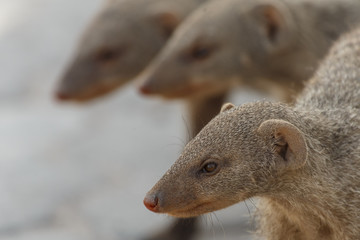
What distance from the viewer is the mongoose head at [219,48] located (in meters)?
4.93

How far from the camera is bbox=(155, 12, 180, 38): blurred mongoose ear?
549cm

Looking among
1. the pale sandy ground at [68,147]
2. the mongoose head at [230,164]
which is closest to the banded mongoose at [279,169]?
the mongoose head at [230,164]

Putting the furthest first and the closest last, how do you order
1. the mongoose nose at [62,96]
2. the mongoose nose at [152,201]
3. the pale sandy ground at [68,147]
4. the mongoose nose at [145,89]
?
1. the pale sandy ground at [68,147]
2. the mongoose nose at [62,96]
3. the mongoose nose at [145,89]
4. the mongoose nose at [152,201]

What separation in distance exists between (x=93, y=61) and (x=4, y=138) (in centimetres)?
152

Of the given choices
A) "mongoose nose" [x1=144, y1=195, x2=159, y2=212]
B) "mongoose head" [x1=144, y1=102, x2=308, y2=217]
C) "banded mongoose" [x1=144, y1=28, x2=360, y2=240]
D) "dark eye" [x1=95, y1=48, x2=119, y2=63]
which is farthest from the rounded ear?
"mongoose nose" [x1=144, y1=195, x2=159, y2=212]

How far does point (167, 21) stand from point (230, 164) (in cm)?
262

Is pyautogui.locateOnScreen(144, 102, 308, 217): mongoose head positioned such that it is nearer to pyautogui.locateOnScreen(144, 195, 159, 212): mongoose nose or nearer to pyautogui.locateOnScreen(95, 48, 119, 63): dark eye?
pyautogui.locateOnScreen(144, 195, 159, 212): mongoose nose

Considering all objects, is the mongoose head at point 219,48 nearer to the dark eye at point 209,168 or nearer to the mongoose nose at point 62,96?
the mongoose nose at point 62,96

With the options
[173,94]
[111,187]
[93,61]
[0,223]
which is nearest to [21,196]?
[0,223]

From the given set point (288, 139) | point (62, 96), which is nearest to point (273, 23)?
point (62, 96)

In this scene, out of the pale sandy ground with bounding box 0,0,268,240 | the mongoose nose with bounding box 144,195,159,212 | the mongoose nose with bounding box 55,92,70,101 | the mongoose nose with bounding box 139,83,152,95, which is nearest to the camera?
the mongoose nose with bounding box 144,195,159,212

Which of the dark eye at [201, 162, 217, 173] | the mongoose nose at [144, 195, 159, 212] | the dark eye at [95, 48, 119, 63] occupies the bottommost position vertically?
the mongoose nose at [144, 195, 159, 212]

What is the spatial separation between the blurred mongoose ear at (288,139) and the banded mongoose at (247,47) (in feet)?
6.24

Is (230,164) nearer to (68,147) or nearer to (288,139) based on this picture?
(288,139)
